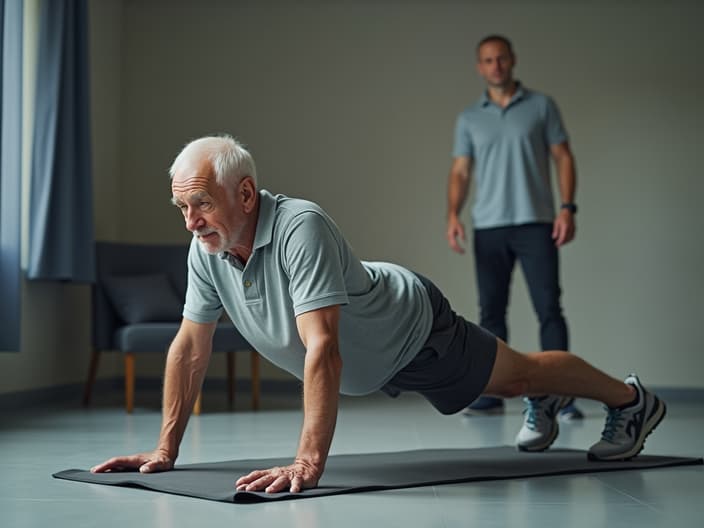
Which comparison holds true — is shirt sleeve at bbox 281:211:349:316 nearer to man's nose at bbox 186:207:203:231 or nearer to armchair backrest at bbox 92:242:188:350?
man's nose at bbox 186:207:203:231

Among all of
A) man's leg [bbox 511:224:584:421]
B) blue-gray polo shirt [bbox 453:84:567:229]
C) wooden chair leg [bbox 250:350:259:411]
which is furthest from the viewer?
wooden chair leg [bbox 250:350:259:411]

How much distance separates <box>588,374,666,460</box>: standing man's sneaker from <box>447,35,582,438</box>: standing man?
1555 mm

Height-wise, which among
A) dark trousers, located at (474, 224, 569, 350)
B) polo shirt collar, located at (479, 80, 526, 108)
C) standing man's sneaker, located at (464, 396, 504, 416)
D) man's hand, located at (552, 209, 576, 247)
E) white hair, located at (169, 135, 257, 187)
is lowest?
standing man's sneaker, located at (464, 396, 504, 416)

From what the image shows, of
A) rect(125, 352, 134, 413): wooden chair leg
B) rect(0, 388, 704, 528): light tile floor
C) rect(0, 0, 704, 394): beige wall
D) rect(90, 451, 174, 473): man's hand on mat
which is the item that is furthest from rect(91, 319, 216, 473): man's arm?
rect(0, 0, 704, 394): beige wall

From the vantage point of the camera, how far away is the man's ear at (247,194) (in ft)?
8.30

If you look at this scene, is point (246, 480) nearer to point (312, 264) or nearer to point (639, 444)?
point (312, 264)

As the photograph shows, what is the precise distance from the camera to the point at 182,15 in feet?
21.2

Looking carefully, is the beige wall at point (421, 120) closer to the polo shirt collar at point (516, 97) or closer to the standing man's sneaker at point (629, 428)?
the polo shirt collar at point (516, 97)

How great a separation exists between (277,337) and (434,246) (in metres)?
3.71

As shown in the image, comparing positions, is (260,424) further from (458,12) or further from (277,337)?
(458,12)

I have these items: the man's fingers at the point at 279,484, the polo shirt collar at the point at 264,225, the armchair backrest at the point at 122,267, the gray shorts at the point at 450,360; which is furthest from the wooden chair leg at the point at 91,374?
the man's fingers at the point at 279,484

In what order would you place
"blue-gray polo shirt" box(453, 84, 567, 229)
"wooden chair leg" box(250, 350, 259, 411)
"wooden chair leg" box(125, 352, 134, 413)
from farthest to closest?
1. "wooden chair leg" box(250, 350, 259, 411)
2. "wooden chair leg" box(125, 352, 134, 413)
3. "blue-gray polo shirt" box(453, 84, 567, 229)

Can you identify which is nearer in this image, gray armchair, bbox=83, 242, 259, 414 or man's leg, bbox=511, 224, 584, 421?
man's leg, bbox=511, 224, 584, 421

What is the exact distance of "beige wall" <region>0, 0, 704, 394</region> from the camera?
6.05 m
